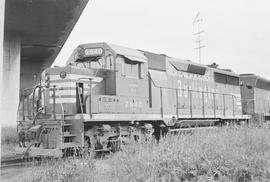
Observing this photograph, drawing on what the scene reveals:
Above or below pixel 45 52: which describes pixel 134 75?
below

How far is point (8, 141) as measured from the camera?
14.6m

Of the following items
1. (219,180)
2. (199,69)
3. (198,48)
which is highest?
(198,48)

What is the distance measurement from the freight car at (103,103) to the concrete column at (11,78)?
8451 mm

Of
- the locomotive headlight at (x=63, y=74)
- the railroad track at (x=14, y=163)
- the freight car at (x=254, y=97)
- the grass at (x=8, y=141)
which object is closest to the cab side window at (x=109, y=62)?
the locomotive headlight at (x=63, y=74)

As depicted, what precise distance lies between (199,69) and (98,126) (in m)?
6.87

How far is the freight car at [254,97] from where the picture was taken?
56.6 feet

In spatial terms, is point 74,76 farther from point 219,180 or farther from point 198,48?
point 198,48

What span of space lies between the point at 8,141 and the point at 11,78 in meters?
4.91

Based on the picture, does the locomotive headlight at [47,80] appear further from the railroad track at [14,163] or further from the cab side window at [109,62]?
the railroad track at [14,163]

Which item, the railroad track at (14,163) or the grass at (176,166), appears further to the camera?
the railroad track at (14,163)

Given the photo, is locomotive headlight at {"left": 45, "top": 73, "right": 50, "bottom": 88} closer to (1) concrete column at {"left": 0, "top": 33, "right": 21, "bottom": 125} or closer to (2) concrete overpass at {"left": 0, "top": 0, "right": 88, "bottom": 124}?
(2) concrete overpass at {"left": 0, "top": 0, "right": 88, "bottom": 124}

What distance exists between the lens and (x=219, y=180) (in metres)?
4.41

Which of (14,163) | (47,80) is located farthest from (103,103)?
(14,163)

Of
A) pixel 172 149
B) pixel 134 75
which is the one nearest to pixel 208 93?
pixel 134 75
